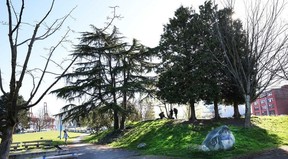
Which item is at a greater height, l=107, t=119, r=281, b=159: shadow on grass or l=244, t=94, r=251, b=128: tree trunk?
l=244, t=94, r=251, b=128: tree trunk

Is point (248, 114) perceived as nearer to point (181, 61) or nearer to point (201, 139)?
point (201, 139)

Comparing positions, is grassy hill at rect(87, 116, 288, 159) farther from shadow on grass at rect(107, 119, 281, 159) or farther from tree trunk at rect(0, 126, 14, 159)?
tree trunk at rect(0, 126, 14, 159)

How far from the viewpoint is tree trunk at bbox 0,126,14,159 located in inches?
214

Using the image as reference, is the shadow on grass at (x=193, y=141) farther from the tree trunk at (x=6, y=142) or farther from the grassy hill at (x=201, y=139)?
the tree trunk at (x=6, y=142)

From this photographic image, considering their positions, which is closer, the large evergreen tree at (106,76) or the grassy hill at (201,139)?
the grassy hill at (201,139)

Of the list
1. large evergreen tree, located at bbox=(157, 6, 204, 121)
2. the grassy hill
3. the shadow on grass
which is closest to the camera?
the shadow on grass

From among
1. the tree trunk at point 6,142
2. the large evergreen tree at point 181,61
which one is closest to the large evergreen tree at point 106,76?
the large evergreen tree at point 181,61

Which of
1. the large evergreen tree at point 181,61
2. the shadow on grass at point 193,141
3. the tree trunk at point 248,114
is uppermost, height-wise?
the large evergreen tree at point 181,61

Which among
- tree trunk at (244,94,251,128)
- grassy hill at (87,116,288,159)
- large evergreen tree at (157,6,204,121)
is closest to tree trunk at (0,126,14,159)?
grassy hill at (87,116,288,159)

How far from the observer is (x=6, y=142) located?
5.56 m

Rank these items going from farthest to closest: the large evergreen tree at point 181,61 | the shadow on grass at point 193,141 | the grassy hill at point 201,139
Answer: the large evergreen tree at point 181,61 < the grassy hill at point 201,139 < the shadow on grass at point 193,141

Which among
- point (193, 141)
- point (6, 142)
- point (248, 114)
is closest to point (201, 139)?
point (193, 141)

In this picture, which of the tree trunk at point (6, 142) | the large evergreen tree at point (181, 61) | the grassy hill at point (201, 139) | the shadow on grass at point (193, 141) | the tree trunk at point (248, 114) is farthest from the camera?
the large evergreen tree at point (181, 61)

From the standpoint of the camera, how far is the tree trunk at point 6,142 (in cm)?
543
